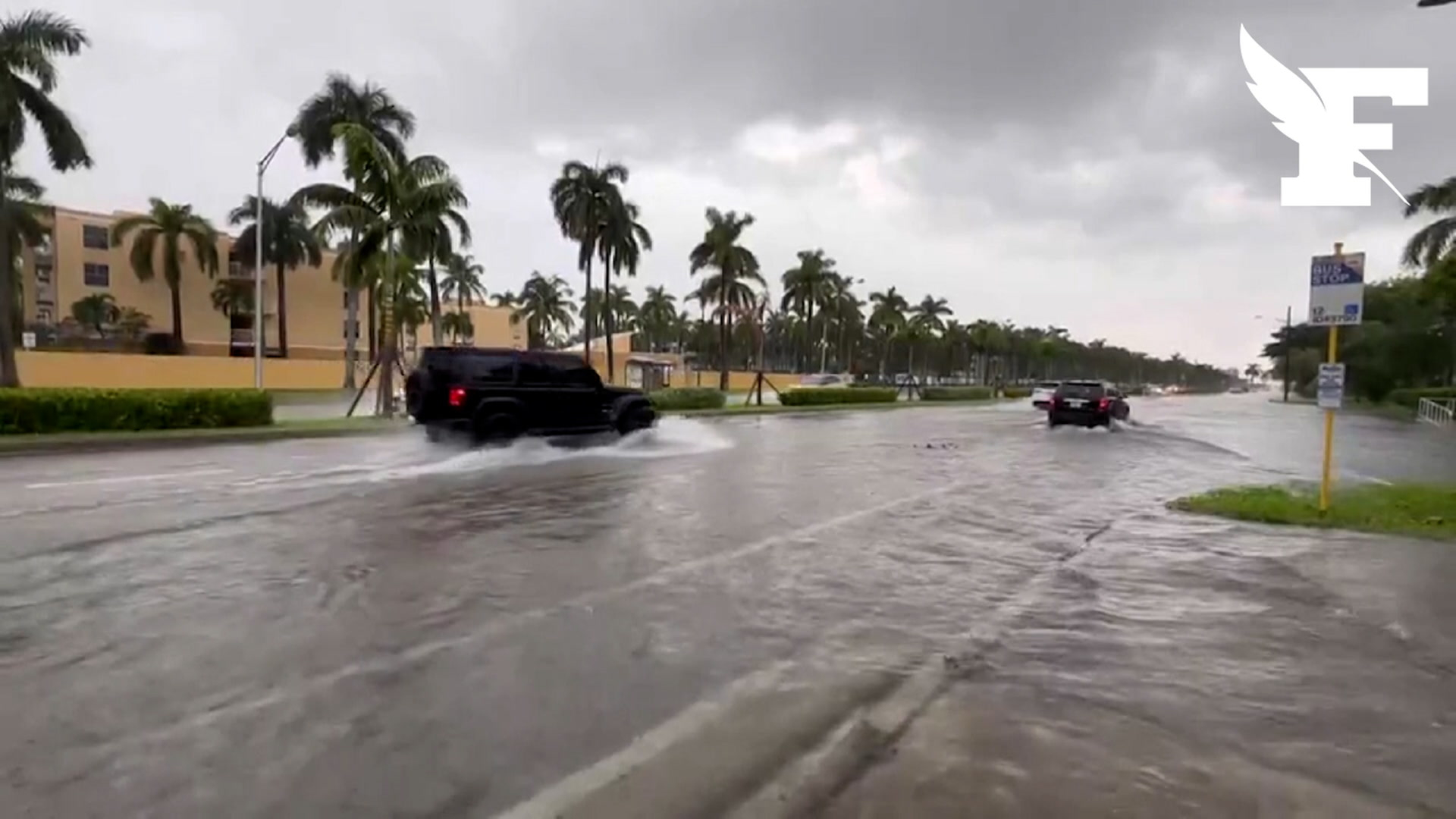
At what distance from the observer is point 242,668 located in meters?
4.82

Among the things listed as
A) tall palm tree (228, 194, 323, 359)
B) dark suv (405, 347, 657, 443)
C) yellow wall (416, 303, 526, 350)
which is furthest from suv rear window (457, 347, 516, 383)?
yellow wall (416, 303, 526, 350)

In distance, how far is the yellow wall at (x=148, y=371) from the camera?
1607 inches

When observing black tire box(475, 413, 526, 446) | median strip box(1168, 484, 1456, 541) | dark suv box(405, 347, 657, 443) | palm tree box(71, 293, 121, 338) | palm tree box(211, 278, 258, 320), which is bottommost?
median strip box(1168, 484, 1456, 541)

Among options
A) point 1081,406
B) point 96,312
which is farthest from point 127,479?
point 96,312

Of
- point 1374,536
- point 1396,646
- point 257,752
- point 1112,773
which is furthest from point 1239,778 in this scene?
point 1374,536

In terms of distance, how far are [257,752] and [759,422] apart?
1056 inches

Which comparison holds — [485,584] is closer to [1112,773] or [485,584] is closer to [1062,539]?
[1112,773]

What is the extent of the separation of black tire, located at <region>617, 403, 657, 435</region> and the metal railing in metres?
36.1

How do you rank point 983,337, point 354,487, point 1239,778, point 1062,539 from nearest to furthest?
point 1239,778 → point 1062,539 → point 354,487 → point 983,337

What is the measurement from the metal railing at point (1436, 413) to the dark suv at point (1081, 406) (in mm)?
19776

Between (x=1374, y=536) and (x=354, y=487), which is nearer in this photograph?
(x=1374, y=536)

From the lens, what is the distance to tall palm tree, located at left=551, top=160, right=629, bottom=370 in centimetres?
4209

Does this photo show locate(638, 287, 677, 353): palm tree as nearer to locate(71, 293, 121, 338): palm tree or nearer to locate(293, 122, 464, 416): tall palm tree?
locate(71, 293, 121, 338): palm tree

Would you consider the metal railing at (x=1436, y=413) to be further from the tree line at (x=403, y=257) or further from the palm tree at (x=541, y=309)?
the palm tree at (x=541, y=309)
